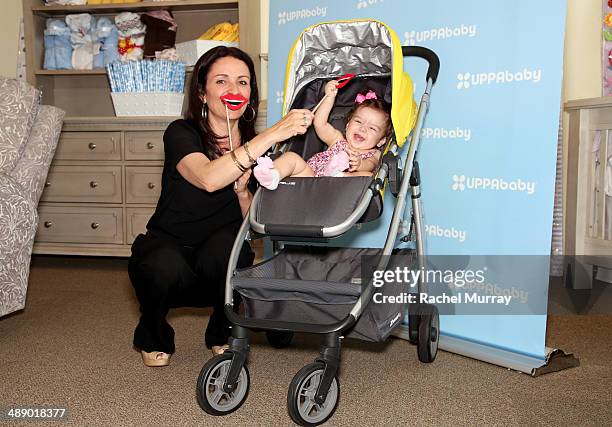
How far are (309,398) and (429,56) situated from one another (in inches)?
45.6

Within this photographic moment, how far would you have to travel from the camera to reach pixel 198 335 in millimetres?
2656

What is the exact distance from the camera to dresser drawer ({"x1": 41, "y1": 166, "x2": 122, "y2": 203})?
3.95 metres

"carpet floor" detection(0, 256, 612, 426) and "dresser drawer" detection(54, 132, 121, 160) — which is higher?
"dresser drawer" detection(54, 132, 121, 160)

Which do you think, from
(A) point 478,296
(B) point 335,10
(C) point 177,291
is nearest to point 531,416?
(A) point 478,296

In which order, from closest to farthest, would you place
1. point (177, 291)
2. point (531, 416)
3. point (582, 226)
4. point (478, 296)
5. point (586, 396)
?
point (531, 416)
point (586, 396)
point (177, 291)
point (478, 296)
point (582, 226)

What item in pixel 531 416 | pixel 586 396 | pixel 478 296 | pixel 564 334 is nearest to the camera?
pixel 531 416

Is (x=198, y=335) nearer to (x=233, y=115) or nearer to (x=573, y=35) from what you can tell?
(x=233, y=115)

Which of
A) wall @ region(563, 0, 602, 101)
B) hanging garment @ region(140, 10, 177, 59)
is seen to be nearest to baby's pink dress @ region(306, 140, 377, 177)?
wall @ region(563, 0, 602, 101)

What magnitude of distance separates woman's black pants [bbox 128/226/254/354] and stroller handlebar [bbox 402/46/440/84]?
0.83 m

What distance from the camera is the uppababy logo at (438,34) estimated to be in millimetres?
2354

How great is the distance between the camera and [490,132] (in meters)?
2.31

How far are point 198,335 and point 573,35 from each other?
2525 millimetres

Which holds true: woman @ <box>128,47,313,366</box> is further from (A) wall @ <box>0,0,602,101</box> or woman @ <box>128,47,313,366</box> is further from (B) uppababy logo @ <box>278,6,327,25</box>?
(A) wall @ <box>0,0,602,101</box>

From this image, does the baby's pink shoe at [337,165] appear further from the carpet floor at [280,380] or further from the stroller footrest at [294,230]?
the carpet floor at [280,380]
